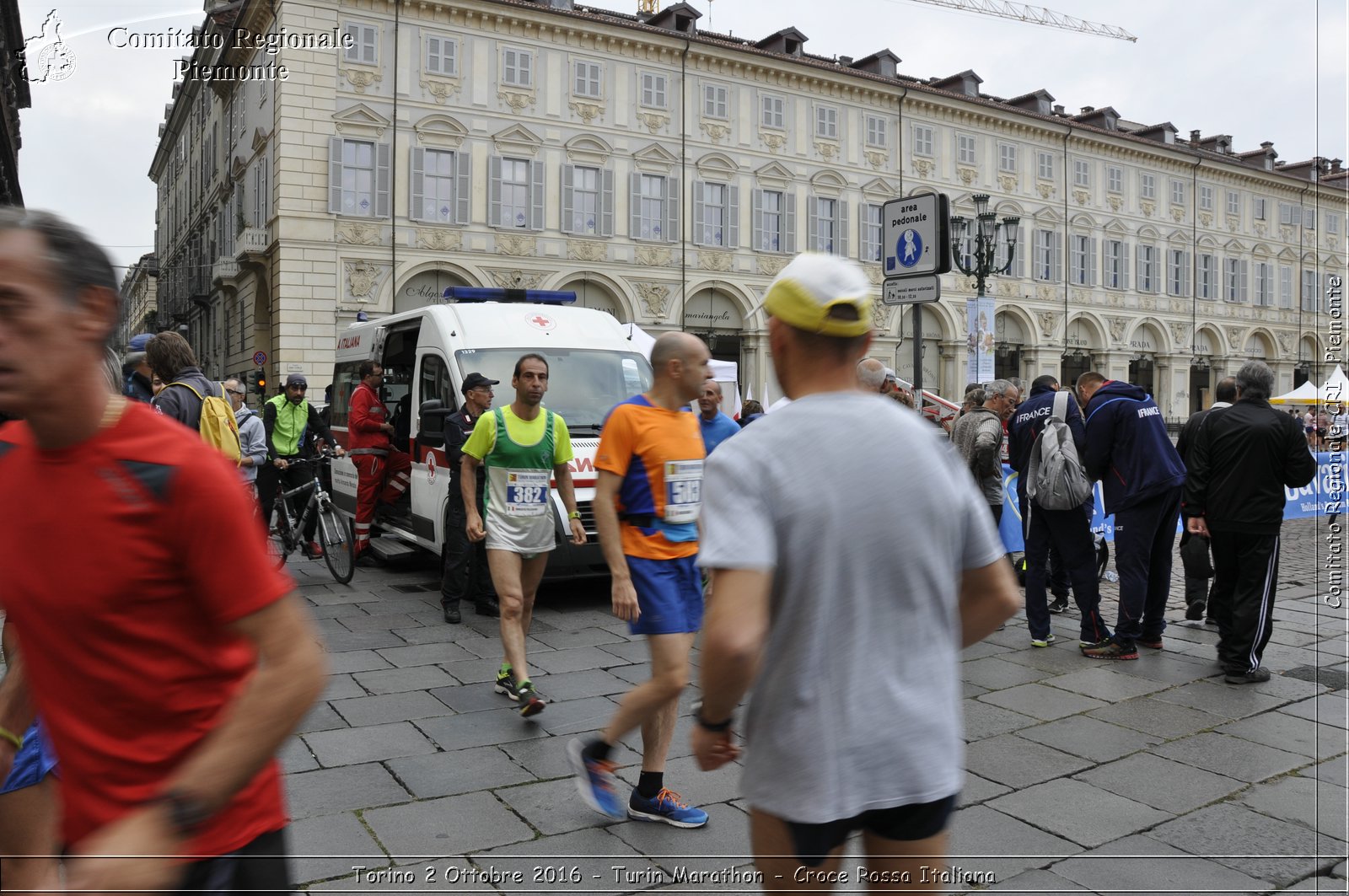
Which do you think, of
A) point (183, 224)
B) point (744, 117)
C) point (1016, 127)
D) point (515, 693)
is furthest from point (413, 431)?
point (183, 224)

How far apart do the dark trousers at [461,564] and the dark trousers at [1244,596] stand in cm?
499

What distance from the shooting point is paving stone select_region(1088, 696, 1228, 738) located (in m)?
5.12

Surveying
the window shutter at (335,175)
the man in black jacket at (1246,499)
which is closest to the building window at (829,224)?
the window shutter at (335,175)

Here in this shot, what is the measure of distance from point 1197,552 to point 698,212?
26474 millimetres

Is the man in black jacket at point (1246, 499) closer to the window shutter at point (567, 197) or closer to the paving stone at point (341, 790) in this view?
the paving stone at point (341, 790)

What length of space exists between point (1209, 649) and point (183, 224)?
159 feet

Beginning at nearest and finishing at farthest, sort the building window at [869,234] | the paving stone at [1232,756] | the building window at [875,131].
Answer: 1. the paving stone at [1232,756]
2. the building window at [869,234]
3. the building window at [875,131]

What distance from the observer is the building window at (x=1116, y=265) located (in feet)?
137

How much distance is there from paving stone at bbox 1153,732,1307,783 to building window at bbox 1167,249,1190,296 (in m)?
44.4

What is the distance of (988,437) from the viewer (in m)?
7.78

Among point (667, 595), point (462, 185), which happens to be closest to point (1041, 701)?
point (667, 595)

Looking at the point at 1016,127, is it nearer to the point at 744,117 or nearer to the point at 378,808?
the point at 744,117

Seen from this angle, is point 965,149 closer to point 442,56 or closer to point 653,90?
point 653,90

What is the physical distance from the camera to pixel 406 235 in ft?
91.0
